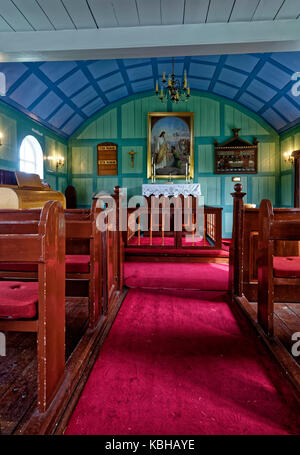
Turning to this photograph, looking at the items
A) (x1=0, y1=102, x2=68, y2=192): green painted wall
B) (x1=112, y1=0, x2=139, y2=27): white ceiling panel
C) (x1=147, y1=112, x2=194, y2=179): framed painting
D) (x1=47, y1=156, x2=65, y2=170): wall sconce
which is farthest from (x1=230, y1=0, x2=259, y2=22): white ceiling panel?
(x1=47, y1=156, x2=65, y2=170): wall sconce

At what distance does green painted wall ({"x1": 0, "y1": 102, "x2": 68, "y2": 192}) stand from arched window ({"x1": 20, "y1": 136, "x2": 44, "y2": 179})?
5.6 inches

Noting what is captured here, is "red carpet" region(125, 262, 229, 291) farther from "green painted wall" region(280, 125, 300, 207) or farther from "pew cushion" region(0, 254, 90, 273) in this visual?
"green painted wall" region(280, 125, 300, 207)

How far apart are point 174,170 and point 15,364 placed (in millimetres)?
7942

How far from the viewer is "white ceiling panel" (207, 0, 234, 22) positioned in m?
3.28

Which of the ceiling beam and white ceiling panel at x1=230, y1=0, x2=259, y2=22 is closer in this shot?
white ceiling panel at x1=230, y1=0, x2=259, y2=22

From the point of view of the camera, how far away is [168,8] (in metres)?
3.39

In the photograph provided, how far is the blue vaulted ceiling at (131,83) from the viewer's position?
615 cm

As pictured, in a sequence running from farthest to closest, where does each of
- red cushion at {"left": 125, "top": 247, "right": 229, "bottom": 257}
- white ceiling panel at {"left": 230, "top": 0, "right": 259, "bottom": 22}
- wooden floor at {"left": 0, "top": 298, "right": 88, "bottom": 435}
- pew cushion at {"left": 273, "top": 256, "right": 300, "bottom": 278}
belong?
red cushion at {"left": 125, "top": 247, "right": 229, "bottom": 257}, white ceiling panel at {"left": 230, "top": 0, "right": 259, "bottom": 22}, pew cushion at {"left": 273, "top": 256, "right": 300, "bottom": 278}, wooden floor at {"left": 0, "top": 298, "right": 88, "bottom": 435}

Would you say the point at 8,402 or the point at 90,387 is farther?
the point at 90,387

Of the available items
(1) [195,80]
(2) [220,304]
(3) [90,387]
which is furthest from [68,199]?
(3) [90,387]

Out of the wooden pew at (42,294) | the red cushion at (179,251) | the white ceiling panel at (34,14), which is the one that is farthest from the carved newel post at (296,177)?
the wooden pew at (42,294)

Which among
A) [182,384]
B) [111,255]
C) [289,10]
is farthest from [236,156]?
[182,384]

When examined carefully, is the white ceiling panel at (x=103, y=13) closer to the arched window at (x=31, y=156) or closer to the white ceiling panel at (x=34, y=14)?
the white ceiling panel at (x=34, y=14)

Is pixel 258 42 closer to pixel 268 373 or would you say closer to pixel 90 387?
pixel 268 373
